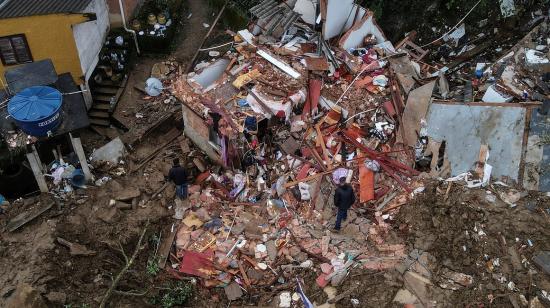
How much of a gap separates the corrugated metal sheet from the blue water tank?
3482 mm

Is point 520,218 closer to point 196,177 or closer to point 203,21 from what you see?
point 196,177

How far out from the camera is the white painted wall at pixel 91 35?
16.9m

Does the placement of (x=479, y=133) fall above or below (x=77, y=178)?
above

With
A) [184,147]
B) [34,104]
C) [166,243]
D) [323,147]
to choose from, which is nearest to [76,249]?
[166,243]

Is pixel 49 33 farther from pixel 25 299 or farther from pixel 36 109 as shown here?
pixel 25 299

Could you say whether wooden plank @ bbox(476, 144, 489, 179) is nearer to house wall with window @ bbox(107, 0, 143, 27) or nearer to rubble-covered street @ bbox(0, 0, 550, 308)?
rubble-covered street @ bbox(0, 0, 550, 308)

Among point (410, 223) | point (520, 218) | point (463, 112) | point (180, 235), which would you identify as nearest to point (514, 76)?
point (463, 112)

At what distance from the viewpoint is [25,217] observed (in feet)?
40.3

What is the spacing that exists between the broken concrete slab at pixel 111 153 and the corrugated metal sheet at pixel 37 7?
185 inches

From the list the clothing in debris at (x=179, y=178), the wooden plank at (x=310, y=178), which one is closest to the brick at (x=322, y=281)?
the wooden plank at (x=310, y=178)

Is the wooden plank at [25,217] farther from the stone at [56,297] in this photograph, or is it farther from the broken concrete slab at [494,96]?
the broken concrete slab at [494,96]

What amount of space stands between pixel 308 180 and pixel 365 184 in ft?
4.65

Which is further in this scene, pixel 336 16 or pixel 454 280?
pixel 336 16

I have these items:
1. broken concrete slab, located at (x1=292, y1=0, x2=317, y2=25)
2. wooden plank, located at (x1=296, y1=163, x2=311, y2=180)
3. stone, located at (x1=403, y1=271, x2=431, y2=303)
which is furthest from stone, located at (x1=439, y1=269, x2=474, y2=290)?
broken concrete slab, located at (x1=292, y1=0, x2=317, y2=25)
